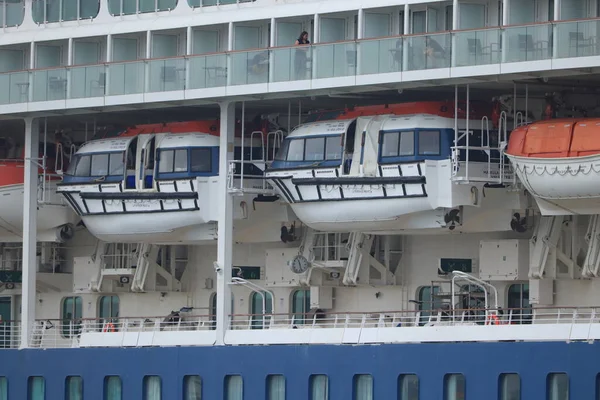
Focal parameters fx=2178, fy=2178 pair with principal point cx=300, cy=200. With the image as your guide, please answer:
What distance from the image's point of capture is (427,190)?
50219 mm

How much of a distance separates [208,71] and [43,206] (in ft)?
25.5

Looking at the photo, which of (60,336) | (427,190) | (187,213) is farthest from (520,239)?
(60,336)

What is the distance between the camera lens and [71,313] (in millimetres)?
61750

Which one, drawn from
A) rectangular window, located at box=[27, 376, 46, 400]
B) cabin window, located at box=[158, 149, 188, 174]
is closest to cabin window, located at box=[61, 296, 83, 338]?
rectangular window, located at box=[27, 376, 46, 400]

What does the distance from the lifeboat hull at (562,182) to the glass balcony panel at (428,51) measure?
2.82 metres

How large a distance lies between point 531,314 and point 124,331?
12.2 metres

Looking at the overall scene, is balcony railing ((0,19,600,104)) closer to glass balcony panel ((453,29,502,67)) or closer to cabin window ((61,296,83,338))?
glass balcony panel ((453,29,502,67))

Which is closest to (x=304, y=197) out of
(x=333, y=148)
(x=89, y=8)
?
(x=333, y=148)

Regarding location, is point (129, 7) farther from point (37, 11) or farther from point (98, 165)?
point (98, 165)

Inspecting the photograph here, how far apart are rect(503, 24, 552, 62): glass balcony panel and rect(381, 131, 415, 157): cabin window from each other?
3.73m

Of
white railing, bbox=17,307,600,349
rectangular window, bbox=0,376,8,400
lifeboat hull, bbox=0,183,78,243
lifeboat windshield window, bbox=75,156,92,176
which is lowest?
rectangular window, bbox=0,376,8,400

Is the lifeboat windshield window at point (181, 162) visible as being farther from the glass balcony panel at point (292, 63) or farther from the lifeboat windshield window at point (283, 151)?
the glass balcony panel at point (292, 63)

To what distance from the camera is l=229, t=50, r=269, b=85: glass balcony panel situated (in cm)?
5266

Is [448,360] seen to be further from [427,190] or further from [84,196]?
[84,196]
